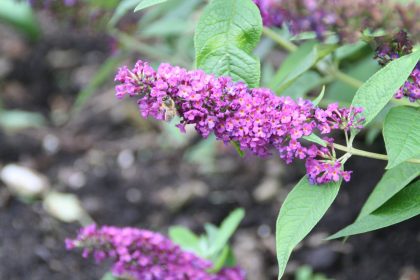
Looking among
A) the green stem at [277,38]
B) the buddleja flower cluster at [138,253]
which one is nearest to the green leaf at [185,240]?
the buddleja flower cluster at [138,253]

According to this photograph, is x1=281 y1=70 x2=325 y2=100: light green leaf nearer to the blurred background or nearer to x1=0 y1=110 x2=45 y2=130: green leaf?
the blurred background

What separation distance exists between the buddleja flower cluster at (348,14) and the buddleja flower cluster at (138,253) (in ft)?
3.03

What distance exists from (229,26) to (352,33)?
35 centimetres

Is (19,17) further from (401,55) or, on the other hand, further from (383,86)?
(383,86)

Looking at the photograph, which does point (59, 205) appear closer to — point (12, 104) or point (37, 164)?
point (37, 164)

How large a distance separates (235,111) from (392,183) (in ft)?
1.71

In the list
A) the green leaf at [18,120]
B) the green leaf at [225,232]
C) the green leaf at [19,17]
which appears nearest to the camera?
the green leaf at [225,232]

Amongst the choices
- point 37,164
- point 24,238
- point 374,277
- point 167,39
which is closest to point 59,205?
point 24,238

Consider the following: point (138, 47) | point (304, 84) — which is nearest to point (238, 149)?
point (304, 84)

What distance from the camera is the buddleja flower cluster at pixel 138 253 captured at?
2.20 m

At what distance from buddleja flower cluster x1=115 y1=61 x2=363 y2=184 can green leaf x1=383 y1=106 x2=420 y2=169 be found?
3.3 inches

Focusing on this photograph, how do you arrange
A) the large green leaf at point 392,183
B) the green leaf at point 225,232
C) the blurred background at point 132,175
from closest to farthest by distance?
the large green leaf at point 392,183, the green leaf at point 225,232, the blurred background at point 132,175

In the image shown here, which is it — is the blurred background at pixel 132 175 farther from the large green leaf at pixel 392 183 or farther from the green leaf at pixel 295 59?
the large green leaf at pixel 392 183

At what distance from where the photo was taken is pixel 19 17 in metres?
5.53
